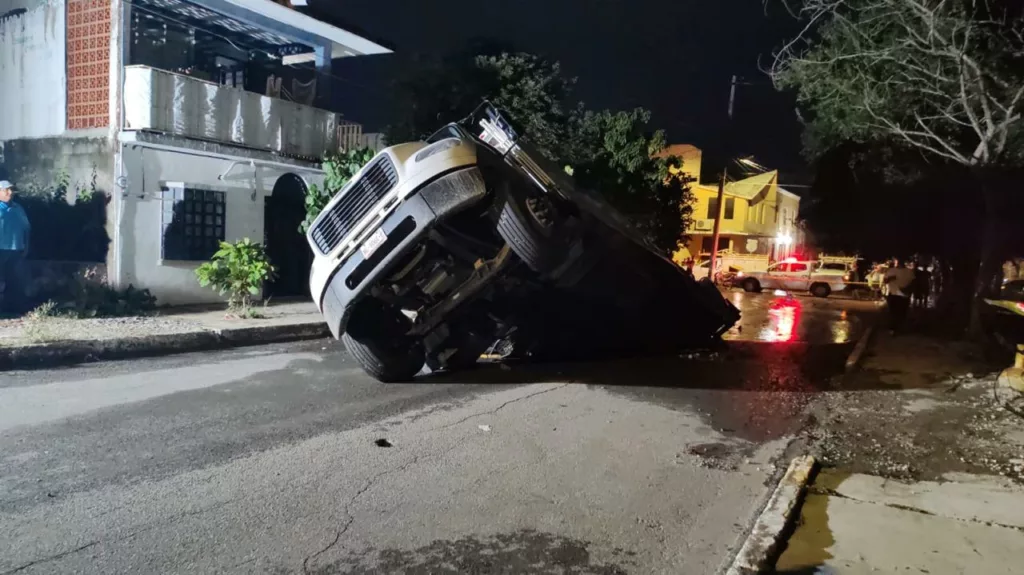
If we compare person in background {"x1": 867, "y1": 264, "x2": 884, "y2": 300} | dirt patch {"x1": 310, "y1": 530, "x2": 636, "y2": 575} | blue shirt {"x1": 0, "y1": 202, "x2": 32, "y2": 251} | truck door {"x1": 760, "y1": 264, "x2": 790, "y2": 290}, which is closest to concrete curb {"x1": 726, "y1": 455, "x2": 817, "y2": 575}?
dirt patch {"x1": 310, "y1": 530, "x2": 636, "y2": 575}

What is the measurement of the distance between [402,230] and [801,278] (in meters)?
27.0

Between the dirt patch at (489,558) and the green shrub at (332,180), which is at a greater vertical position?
the green shrub at (332,180)

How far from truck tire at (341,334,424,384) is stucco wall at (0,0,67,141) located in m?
9.16

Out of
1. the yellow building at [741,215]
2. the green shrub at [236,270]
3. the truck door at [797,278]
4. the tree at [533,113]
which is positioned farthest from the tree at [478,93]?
the yellow building at [741,215]

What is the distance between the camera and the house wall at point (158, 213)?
11.9 metres

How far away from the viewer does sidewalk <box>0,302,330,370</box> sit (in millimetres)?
7820

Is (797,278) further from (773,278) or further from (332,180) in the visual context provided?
(332,180)

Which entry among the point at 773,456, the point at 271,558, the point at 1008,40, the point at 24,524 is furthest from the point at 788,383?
the point at 24,524

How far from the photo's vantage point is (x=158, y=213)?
40.5 ft

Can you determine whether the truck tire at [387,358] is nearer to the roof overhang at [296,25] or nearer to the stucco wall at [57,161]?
the stucco wall at [57,161]

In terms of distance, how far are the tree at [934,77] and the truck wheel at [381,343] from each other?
24.6 feet

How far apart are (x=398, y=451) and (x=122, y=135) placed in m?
9.52

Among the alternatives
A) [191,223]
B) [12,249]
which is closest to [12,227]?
[12,249]

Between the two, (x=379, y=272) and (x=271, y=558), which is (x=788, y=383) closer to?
(x=379, y=272)
